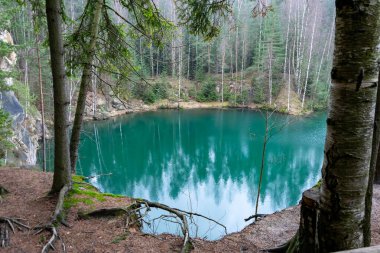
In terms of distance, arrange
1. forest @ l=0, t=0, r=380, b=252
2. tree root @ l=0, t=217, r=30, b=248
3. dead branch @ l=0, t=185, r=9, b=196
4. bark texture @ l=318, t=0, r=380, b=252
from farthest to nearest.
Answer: dead branch @ l=0, t=185, r=9, b=196 → tree root @ l=0, t=217, r=30, b=248 → forest @ l=0, t=0, r=380, b=252 → bark texture @ l=318, t=0, r=380, b=252

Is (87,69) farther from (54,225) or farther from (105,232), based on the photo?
(105,232)

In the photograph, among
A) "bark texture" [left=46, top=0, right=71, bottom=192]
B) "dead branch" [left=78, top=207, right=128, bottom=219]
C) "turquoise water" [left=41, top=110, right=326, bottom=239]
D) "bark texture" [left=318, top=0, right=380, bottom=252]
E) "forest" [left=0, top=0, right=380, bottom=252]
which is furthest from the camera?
"turquoise water" [left=41, top=110, right=326, bottom=239]

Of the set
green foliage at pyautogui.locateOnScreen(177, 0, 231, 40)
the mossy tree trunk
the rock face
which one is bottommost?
the rock face

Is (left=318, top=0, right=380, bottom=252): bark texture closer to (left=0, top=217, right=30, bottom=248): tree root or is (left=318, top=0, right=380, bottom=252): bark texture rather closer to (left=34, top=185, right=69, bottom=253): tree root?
(left=34, top=185, right=69, bottom=253): tree root

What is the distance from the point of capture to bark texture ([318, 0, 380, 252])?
1.44 metres

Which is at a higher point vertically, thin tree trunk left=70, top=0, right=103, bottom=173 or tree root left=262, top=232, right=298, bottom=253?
thin tree trunk left=70, top=0, right=103, bottom=173

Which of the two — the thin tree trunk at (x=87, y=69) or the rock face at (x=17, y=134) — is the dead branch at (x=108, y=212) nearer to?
the thin tree trunk at (x=87, y=69)

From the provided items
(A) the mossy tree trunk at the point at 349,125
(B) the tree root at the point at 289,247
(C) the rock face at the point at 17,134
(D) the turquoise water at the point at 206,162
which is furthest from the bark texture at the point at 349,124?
(C) the rock face at the point at 17,134

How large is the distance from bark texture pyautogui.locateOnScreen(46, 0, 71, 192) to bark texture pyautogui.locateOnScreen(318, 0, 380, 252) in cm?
330

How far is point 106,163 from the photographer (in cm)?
1545

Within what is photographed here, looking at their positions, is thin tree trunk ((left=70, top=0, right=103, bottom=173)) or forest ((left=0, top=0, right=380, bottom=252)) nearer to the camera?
forest ((left=0, top=0, right=380, bottom=252))

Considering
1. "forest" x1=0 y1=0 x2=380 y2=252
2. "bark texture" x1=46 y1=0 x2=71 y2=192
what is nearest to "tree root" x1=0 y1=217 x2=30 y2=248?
"forest" x1=0 y1=0 x2=380 y2=252

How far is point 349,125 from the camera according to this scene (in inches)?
59.6

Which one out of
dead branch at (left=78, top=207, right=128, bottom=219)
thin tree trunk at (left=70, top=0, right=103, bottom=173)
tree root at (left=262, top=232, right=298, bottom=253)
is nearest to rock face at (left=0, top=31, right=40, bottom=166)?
thin tree trunk at (left=70, top=0, right=103, bottom=173)
